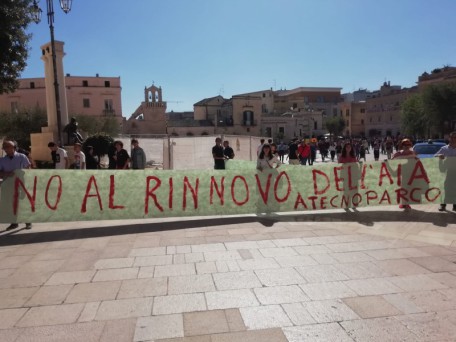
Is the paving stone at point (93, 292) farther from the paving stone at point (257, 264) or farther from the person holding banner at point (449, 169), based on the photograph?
the person holding banner at point (449, 169)

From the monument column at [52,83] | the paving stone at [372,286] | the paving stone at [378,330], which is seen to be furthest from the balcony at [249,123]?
the paving stone at [378,330]

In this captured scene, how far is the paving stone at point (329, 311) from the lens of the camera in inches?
135

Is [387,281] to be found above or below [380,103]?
below

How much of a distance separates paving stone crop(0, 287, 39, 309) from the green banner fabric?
261cm

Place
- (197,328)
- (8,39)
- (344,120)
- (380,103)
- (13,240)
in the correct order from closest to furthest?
(197,328) → (13,240) → (8,39) → (380,103) → (344,120)

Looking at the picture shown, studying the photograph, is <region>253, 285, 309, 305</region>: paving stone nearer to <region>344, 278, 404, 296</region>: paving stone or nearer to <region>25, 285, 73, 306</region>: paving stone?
<region>344, 278, 404, 296</region>: paving stone

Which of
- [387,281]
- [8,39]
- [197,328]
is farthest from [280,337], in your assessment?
[8,39]

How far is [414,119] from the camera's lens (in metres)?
49.2

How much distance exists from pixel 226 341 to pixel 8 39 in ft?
41.4

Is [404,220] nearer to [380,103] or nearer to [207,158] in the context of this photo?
[207,158]

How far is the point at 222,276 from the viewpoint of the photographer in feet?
14.8

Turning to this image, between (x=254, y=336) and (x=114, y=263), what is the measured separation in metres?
2.62

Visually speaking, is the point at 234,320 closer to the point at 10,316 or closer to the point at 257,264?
the point at 257,264

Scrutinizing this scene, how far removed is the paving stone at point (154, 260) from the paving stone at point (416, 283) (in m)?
2.79
